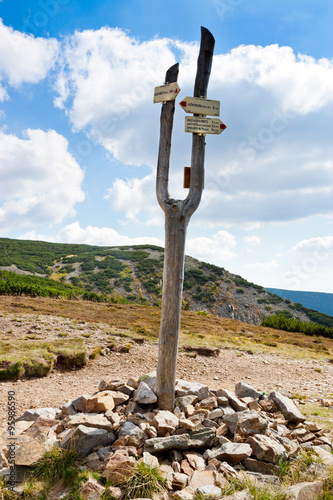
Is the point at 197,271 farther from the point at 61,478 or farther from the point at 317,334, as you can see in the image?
the point at 61,478

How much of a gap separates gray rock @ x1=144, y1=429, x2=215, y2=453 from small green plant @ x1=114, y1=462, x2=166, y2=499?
0.45 m

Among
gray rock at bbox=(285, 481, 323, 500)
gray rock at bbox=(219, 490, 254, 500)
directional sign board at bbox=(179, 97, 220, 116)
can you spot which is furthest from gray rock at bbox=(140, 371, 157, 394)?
directional sign board at bbox=(179, 97, 220, 116)

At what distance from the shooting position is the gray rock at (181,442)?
13.9 ft

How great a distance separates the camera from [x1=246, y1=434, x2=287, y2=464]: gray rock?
13.6ft

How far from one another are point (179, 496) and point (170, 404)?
2.06m

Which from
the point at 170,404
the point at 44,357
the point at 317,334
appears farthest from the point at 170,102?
the point at 317,334

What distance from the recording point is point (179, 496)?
347 centimetres

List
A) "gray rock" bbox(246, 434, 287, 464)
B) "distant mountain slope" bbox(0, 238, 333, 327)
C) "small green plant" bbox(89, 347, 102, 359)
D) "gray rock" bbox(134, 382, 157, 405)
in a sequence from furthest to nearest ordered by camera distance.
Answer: "distant mountain slope" bbox(0, 238, 333, 327)
"small green plant" bbox(89, 347, 102, 359)
"gray rock" bbox(134, 382, 157, 405)
"gray rock" bbox(246, 434, 287, 464)

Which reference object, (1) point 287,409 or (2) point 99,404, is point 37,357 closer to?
(2) point 99,404

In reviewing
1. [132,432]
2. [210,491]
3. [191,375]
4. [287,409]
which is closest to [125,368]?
[191,375]

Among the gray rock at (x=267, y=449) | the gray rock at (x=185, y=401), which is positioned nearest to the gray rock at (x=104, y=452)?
the gray rock at (x=185, y=401)

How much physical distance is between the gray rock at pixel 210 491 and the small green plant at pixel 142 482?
453mm

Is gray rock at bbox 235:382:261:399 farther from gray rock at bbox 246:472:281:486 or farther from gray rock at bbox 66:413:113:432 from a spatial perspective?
gray rock at bbox 66:413:113:432

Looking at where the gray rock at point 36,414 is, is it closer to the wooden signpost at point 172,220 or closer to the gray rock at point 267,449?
the wooden signpost at point 172,220
